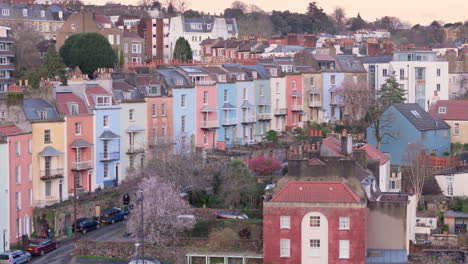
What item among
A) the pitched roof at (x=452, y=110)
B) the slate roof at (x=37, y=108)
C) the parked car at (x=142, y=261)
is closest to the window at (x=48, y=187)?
the slate roof at (x=37, y=108)

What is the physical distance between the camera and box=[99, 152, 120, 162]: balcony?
62.1 meters

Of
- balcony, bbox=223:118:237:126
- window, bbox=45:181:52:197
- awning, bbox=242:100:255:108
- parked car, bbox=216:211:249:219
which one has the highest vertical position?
awning, bbox=242:100:255:108

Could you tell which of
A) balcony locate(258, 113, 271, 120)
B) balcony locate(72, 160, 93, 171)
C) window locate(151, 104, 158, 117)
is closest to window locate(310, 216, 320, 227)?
balcony locate(72, 160, 93, 171)

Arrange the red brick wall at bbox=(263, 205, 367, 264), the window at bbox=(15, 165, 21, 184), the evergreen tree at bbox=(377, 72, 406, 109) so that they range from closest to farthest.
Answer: the red brick wall at bbox=(263, 205, 367, 264)
the window at bbox=(15, 165, 21, 184)
the evergreen tree at bbox=(377, 72, 406, 109)

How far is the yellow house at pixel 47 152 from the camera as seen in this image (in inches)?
2254

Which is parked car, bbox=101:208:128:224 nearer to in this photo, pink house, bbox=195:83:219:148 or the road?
the road

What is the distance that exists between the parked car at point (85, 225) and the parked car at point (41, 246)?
2.54m

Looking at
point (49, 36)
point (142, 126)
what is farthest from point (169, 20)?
point (142, 126)

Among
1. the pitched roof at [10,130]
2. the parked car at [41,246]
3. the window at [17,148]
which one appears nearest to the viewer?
the parked car at [41,246]

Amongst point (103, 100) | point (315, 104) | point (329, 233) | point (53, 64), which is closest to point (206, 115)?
point (103, 100)

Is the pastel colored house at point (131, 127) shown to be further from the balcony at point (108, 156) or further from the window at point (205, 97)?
the window at point (205, 97)

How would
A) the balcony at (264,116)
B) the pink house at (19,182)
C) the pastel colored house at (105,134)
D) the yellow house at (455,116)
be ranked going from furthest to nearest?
1. the balcony at (264,116)
2. the yellow house at (455,116)
3. the pastel colored house at (105,134)
4. the pink house at (19,182)

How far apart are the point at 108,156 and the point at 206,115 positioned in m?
12.1

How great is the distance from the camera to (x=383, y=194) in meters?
Result: 51.4
